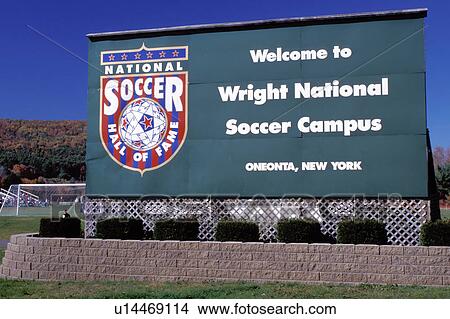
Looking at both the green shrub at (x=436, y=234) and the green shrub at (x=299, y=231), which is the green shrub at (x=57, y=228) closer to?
the green shrub at (x=299, y=231)

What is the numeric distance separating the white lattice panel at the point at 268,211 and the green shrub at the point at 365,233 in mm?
963

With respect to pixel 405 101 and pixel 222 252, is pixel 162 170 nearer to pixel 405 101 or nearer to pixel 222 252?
pixel 222 252

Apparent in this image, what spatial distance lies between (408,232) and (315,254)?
7.22 ft

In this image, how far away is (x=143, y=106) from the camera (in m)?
11.8

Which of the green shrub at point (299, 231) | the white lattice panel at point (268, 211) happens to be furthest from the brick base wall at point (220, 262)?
the white lattice panel at point (268, 211)

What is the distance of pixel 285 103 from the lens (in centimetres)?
1098

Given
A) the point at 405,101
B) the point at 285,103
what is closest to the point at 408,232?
Result: the point at 405,101

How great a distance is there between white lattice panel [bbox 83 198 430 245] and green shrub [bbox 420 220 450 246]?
98cm

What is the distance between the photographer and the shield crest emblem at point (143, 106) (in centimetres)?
1159

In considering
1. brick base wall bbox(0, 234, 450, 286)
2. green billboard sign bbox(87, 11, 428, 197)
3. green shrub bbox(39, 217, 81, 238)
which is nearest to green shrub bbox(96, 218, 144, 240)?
brick base wall bbox(0, 234, 450, 286)

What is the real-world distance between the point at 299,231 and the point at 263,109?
2789 millimetres

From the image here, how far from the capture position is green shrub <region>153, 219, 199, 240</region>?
10289 mm

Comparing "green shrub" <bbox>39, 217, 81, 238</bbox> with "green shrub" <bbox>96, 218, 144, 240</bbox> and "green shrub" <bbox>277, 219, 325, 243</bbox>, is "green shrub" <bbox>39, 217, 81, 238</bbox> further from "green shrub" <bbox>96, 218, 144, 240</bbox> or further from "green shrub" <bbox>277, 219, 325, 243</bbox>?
"green shrub" <bbox>277, 219, 325, 243</bbox>

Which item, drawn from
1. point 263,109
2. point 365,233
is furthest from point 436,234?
point 263,109
